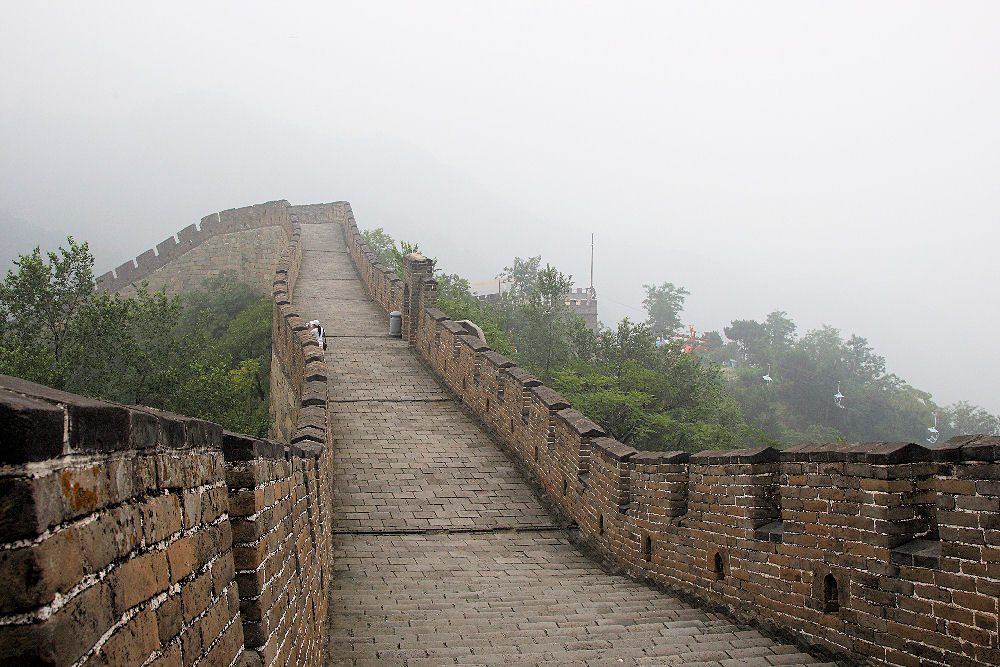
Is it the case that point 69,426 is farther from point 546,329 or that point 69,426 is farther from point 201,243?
point 201,243

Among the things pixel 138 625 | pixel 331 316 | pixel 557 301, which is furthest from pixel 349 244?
pixel 138 625

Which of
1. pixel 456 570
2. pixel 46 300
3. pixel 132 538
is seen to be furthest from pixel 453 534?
pixel 46 300

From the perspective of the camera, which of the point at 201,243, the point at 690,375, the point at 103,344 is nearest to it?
the point at 103,344

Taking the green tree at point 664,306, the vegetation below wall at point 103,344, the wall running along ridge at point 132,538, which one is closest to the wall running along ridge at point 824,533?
the wall running along ridge at point 132,538

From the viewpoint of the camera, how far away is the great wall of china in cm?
164

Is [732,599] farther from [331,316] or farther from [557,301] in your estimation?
[557,301]

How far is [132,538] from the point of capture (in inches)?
73.7

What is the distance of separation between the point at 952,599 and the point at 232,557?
391 centimetres

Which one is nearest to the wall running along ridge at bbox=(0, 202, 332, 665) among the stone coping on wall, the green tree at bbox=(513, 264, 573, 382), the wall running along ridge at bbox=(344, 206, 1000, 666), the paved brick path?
the stone coping on wall

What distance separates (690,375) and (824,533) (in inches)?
838

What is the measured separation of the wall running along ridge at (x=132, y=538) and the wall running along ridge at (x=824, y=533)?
3.47 metres

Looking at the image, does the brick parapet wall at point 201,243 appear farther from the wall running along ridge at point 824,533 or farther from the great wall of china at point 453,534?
the wall running along ridge at point 824,533

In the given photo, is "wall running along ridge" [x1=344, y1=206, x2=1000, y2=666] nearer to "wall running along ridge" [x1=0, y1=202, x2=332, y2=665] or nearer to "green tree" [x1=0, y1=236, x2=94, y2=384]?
"wall running along ridge" [x1=0, y1=202, x2=332, y2=665]

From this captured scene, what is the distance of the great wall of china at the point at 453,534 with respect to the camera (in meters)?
1.64
